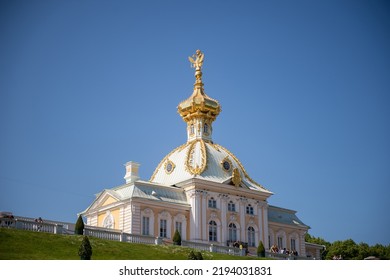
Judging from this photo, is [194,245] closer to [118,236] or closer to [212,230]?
[118,236]

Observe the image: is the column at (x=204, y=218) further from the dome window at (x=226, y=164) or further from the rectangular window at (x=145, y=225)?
the rectangular window at (x=145, y=225)

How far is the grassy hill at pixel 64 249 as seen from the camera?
2958 cm

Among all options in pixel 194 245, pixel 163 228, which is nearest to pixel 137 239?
pixel 194 245

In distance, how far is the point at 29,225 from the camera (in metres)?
35.0

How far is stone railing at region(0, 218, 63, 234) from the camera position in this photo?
3438 centimetres

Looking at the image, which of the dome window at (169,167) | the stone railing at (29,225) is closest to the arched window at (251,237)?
the dome window at (169,167)

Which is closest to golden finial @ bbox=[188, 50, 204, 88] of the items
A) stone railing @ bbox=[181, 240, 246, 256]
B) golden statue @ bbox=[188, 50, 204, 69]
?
golden statue @ bbox=[188, 50, 204, 69]

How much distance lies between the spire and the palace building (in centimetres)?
12

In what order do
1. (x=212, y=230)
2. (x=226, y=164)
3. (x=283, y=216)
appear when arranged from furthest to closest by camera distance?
(x=283, y=216)
(x=226, y=164)
(x=212, y=230)

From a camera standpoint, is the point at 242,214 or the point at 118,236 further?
the point at 242,214

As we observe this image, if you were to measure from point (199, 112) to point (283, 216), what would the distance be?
1148cm

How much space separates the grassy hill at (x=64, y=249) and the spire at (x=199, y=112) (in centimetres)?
2173

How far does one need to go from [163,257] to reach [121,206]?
555 inches
